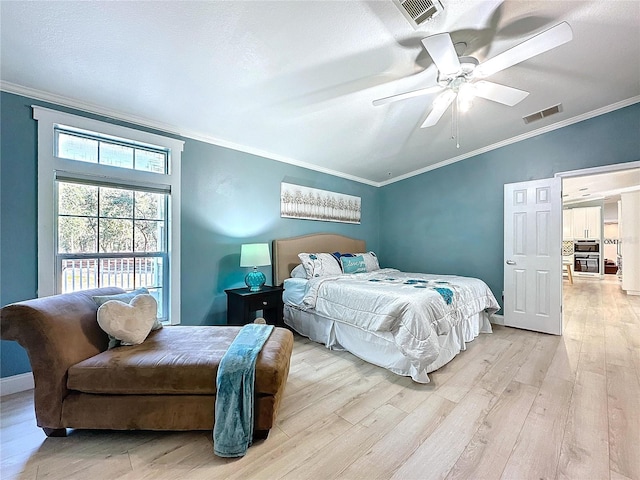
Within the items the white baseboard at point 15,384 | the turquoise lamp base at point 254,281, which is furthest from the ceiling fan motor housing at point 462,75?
the white baseboard at point 15,384

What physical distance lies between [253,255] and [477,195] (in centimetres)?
368

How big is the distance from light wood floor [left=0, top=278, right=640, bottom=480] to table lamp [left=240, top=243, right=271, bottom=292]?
1.10 m

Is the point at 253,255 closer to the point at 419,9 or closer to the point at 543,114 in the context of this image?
the point at 419,9

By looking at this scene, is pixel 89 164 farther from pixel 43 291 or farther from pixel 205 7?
pixel 205 7

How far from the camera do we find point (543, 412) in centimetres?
189

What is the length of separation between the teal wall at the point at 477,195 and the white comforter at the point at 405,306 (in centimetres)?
116

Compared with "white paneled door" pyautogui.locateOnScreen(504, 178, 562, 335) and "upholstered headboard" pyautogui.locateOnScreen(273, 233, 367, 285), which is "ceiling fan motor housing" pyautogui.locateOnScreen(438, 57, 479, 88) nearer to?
"white paneled door" pyautogui.locateOnScreen(504, 178, 562, 335)

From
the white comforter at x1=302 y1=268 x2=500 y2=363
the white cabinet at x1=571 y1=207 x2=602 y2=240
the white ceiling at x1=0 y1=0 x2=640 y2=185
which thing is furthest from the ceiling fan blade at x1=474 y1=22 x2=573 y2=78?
the white cabinet at x1=571 y1=207 x2=602 y2=240

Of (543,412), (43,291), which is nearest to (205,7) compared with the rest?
(43,291)

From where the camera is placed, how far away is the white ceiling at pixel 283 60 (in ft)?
5.74

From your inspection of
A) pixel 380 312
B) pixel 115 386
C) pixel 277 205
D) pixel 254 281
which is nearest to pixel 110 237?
pixel 254 281

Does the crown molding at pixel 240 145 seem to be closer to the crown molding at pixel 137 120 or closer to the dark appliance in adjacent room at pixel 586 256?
the crown molding at pixel 137 120

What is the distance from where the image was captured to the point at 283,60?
7.04 ft

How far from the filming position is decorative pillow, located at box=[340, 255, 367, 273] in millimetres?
4074
